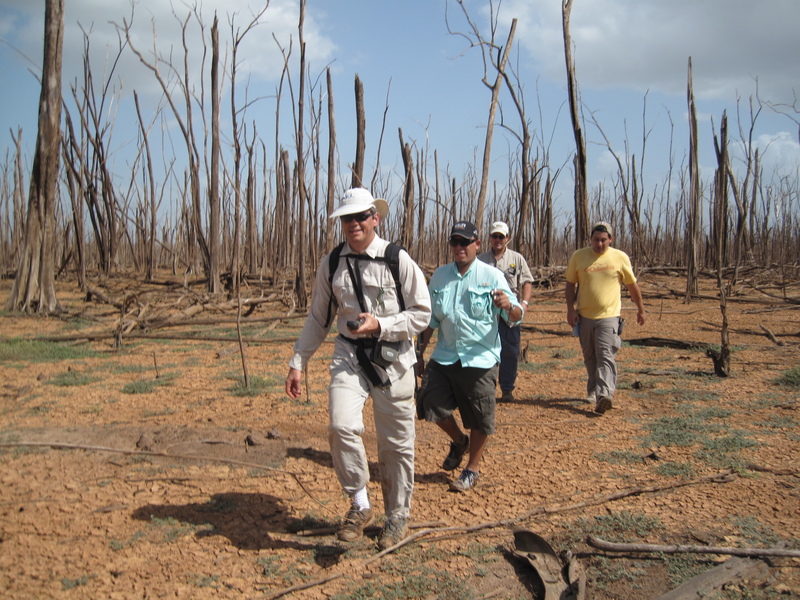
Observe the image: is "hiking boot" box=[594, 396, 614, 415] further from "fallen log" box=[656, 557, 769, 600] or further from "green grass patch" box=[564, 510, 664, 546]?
"fallen log" box=[656, 557, 769, 600]

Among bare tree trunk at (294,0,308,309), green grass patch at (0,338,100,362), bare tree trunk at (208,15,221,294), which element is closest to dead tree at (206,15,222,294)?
bare tree trunk at (208,15,221,294)

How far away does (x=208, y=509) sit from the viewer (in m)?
3.48

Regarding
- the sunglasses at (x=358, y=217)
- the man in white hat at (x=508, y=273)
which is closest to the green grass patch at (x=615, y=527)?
the sunglasses at (x=358, y=217)

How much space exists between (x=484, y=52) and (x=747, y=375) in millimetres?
5526

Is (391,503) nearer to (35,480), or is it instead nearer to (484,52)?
(35,480)

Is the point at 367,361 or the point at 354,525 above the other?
the point at 367,361

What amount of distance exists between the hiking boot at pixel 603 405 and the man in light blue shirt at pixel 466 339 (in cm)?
192

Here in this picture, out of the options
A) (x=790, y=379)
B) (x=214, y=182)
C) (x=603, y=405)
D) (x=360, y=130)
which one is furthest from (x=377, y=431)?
(x=214, y=182)

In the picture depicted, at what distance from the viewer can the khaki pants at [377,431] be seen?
2953mm

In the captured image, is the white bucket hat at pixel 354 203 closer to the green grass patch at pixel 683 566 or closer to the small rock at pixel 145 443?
the green grass patch at pixel 683 566

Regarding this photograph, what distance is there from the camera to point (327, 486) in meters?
3.93

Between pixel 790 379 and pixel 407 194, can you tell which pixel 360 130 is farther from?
pixel 790 379

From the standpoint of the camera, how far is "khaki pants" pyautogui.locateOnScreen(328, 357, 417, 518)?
295cm

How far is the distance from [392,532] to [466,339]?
111 cm
